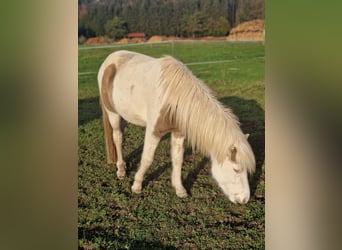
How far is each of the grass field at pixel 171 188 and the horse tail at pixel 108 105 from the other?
0.03 metres

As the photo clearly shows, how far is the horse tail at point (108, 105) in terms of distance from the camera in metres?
2.10

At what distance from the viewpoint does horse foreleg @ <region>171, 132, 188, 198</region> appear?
2061 millimetres

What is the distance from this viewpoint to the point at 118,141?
6.93 feet

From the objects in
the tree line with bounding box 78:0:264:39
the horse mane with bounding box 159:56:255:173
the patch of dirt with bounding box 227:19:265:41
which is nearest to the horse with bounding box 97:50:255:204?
the horse mane with bounding box 159:56:255:173

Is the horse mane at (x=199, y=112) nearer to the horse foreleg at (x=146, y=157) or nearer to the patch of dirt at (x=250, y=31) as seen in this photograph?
the horse foreleg at (x=146, y=157)

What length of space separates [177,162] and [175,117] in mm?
228

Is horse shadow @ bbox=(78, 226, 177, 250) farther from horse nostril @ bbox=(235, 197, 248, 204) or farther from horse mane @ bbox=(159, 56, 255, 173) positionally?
horse mane @ bbox=(159, 56, 255, 173)

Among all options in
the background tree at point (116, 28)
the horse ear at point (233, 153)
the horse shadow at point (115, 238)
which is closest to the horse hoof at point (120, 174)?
the horse shadow at point (115, 238)

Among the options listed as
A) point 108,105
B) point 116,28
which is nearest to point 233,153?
point 108,105

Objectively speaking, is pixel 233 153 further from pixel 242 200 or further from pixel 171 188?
pixel 171 188

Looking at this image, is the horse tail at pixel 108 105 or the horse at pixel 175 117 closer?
the horse at pixel 175 117

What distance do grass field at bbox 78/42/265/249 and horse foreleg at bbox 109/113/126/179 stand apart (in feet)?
0.10
